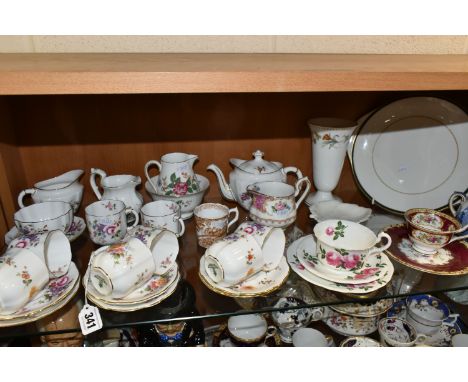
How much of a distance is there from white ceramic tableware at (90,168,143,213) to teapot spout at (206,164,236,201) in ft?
0.49

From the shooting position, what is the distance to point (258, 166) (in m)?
0.80

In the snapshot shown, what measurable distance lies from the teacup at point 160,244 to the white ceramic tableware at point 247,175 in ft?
0.55

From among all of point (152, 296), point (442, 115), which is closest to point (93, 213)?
point (152, 296)

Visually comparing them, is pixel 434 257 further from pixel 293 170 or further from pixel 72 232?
pixel 72 232

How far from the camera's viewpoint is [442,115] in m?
0.84

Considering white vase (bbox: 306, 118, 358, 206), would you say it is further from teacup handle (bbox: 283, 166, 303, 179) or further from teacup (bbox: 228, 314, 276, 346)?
teacup (bbox: 228, 314, 276, 346)

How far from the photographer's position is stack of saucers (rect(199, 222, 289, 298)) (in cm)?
65

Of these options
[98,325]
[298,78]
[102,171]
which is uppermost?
[298,78]

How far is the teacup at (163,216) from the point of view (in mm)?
729

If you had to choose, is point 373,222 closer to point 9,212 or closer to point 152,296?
point 152,296

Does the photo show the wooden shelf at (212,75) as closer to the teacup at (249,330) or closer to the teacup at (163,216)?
the teacup at (163,216)
